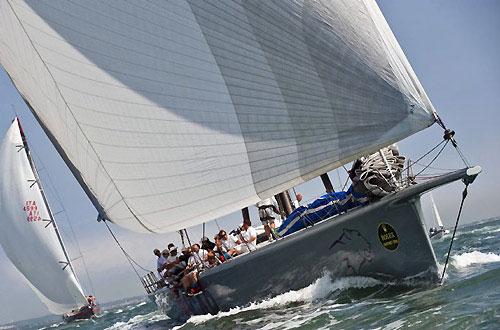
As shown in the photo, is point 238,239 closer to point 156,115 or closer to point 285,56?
point 156,115

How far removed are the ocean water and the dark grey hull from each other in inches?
7.1

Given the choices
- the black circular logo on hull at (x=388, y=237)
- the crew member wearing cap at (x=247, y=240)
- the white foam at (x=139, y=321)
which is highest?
the crew member wearing cap at (x=247, y=240)

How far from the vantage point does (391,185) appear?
27.4ft

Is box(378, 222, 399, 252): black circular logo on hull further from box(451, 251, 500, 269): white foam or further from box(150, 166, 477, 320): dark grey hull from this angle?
box(451, 251, 500, 269): white foam

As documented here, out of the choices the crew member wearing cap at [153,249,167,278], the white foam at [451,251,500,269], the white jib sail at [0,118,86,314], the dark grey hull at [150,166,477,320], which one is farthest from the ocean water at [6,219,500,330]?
the white jib sail at [0,118,86,314]

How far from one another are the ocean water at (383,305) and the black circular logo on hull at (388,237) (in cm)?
57

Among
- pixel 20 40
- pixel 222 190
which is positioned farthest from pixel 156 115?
pixel 20 40

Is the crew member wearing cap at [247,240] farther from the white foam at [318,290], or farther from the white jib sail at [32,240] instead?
the white jib sail at [32,240]

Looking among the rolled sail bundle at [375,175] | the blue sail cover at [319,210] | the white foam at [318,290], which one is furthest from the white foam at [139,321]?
the rolled sail bundle at [375,175]

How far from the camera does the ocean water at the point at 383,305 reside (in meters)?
5.85

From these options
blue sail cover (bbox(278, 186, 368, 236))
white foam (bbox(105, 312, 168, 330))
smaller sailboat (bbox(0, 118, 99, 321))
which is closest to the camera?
blue sail cover (bbox(278, 186, 368, 236))

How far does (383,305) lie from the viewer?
7234mm

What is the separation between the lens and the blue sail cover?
351 inches

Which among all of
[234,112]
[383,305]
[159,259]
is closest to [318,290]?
[383,305]
